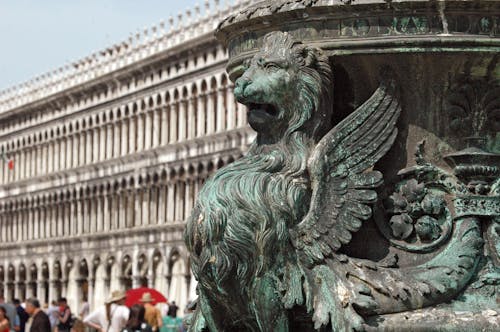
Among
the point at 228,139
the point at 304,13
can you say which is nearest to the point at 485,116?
the point at 304,13

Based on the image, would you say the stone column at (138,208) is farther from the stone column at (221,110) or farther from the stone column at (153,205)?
the stone column at (221,110)

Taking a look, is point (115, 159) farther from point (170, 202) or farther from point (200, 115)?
point (200, 115)

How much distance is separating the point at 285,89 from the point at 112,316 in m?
9.79

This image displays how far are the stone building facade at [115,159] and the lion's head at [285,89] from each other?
39573mm

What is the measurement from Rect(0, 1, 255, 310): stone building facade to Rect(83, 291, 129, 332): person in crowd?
2907cm

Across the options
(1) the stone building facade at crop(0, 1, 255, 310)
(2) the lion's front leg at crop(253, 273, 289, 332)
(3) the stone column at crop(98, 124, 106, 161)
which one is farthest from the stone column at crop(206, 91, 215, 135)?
(2) the lion's front leg at crop(253, 273, 289, 332)

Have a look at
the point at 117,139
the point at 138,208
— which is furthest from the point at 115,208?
the point at 117,139

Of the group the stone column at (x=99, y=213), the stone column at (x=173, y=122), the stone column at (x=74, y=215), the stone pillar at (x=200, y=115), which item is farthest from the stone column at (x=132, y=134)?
the stone column at (x=74, y=215)

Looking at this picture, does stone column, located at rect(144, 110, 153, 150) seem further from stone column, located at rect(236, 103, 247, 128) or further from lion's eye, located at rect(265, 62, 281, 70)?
lion's eye, located at rect(265, 62, 281, 70)

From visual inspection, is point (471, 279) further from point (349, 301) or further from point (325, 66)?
point (325, 66)

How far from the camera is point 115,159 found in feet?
183

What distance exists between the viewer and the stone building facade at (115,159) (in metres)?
48.5

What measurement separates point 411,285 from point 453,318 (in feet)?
0.50

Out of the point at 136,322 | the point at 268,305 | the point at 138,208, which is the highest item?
the point at 138,208
